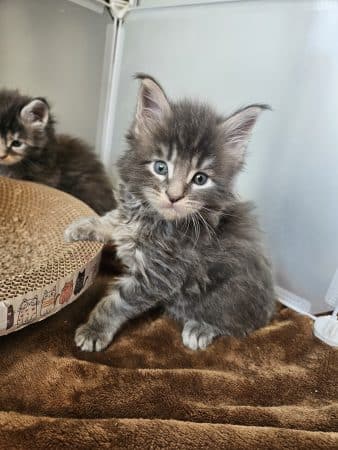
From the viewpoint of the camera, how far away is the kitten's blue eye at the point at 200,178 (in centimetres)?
99

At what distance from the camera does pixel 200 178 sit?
3.28ft

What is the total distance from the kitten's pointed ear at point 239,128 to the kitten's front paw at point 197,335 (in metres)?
0.55

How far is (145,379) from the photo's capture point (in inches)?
38.4

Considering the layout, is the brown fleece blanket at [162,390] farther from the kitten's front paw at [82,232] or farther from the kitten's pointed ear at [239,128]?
the kitten's pointed ear at [239,128]

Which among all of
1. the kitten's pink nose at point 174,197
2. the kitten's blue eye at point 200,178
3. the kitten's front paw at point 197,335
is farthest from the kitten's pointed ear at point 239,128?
Answer: the kitten's front paw at point 197,335

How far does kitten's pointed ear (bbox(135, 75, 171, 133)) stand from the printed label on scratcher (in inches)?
17.5

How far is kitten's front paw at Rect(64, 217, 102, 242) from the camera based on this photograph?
1182 mm

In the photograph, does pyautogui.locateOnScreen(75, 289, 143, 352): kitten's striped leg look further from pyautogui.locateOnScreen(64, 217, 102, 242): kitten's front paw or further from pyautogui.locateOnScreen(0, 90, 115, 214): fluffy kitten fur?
pyautogui.locateOnScreen(0, 90, 115, 214): fluffy kitten fur

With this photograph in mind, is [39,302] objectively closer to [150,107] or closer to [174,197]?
[174,197]

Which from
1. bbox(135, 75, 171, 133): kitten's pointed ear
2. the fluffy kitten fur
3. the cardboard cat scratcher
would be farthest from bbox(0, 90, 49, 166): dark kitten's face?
bbox(135, 75, 171, 133): kitten's pointed ear

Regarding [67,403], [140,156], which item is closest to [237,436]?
[67,403]

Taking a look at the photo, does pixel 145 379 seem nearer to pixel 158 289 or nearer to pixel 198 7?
pixel 158 289

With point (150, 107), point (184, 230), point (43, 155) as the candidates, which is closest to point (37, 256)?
point (184, 230)

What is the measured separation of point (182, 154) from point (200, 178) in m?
0.09
